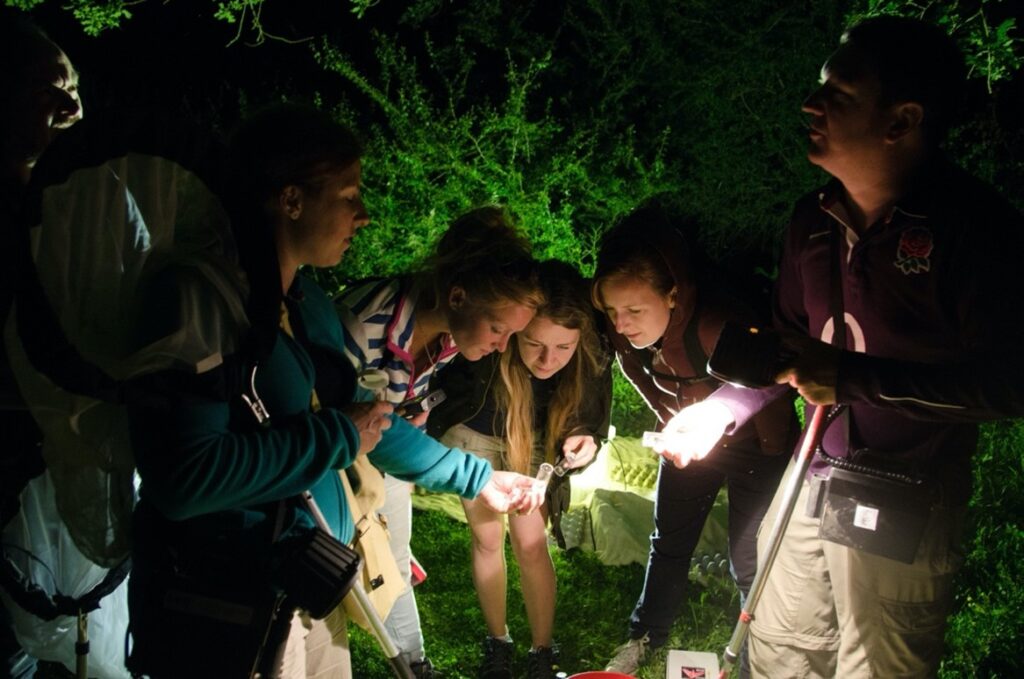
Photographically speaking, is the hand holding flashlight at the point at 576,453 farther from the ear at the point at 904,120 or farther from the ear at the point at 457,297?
the ear at the point at 904,120

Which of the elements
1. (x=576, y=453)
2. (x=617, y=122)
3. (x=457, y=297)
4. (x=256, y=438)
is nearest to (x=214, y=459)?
(x=256, y=438)

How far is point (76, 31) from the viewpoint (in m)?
8.46

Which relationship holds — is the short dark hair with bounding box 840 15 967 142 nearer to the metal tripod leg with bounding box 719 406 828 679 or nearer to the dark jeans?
the metal tripod leg with bounding box 719 406 828 679

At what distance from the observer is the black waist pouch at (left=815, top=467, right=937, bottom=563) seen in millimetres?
2178

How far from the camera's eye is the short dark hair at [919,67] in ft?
7.20

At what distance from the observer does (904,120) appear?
2203mm

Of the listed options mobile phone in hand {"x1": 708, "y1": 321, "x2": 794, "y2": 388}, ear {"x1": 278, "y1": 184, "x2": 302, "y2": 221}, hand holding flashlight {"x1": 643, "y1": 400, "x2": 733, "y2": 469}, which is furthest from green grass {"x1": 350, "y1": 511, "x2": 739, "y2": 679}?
ear {"x1": 278, "y1": 184, "x2": 302, "y2": 221}

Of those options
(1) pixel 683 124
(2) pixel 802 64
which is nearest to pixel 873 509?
(2) pixel 802 64

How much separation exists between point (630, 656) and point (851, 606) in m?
1.71

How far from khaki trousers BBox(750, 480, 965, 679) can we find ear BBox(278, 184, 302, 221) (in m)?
1.95

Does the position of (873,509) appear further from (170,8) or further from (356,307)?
(170,8)

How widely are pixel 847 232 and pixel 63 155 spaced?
89.8 inches

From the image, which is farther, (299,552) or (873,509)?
(873,509)

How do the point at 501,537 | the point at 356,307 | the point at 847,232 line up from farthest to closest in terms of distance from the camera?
the point at 501,537, the point at 356,307, the point at 847,232
